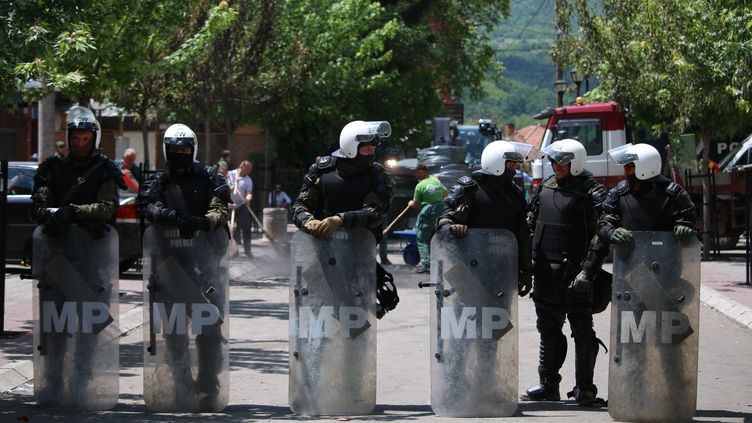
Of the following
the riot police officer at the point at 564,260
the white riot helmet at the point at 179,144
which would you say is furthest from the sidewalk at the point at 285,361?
the white riot helmet at the point at 179,144

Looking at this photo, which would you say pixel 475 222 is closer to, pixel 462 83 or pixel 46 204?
pixel 46 204

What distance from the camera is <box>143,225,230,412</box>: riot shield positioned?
8219 mm

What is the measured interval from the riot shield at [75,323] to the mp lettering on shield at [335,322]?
1.32 metres

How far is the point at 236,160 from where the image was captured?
45.1m

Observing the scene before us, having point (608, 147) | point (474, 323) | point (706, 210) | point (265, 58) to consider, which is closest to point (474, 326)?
point (474, 323)

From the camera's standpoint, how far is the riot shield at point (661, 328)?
26.1 ft

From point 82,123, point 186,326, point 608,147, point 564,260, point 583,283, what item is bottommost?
point 186,326

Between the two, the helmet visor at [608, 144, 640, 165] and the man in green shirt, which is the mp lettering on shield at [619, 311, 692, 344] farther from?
the man in green shirt

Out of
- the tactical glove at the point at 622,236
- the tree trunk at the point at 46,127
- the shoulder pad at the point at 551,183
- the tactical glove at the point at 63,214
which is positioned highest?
the tree trunk at the point at 46,127

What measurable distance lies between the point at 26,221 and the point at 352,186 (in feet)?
34.5

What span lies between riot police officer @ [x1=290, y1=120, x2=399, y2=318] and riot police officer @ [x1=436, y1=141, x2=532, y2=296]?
0.45m

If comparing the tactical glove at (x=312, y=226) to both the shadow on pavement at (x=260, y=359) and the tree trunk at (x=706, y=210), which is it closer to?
the shadow on pavement at (x=260, y=359)

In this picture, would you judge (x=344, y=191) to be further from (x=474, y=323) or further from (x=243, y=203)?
(x=243, y=203)

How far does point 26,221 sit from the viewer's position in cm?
1781
